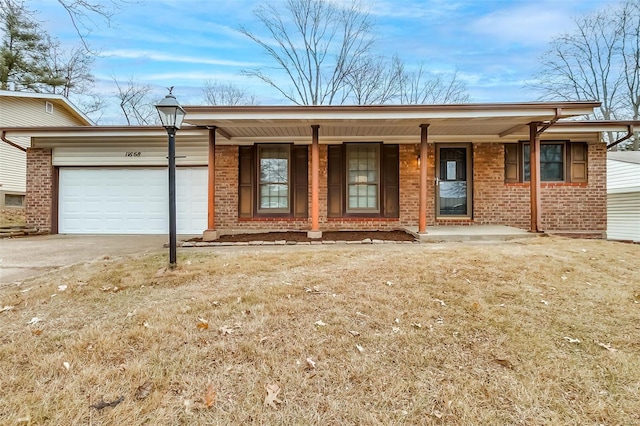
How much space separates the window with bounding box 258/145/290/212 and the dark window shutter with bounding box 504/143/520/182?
5784 millimetres

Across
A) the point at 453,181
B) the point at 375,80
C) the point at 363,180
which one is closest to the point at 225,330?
the point at 363,180

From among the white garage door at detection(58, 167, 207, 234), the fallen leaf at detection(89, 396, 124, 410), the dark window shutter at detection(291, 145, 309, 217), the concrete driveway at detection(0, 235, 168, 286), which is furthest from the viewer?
the white garage door at detection(58, 167, 207, 234)

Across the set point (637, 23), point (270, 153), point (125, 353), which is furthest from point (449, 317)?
point (637, 23)

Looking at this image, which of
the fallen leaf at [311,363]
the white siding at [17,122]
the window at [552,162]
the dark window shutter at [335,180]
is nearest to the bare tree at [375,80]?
the window at [552,162]

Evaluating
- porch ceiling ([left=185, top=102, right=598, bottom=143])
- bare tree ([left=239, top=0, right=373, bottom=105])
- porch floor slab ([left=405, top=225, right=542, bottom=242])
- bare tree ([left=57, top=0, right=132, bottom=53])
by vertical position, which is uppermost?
bare tree ([left=239, top=0, right=373, bottom=105])

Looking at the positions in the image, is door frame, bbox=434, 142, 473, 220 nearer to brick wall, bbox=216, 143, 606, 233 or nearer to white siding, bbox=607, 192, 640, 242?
brick wall, bbox=216, 143, 606, 233

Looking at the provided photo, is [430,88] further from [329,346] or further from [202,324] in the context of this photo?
[202,324]

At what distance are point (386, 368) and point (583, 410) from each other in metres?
1.13

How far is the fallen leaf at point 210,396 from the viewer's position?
6.24 feet

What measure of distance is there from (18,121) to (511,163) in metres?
16.8

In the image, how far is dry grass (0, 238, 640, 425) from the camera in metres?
1.89

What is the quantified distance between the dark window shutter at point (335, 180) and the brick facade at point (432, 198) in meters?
0.14

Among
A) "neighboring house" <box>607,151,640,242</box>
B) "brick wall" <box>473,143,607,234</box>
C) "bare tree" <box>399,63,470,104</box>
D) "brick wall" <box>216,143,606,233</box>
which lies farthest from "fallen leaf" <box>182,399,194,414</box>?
"bare tree" <box>399,63,470,104</box>

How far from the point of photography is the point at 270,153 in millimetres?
9023
